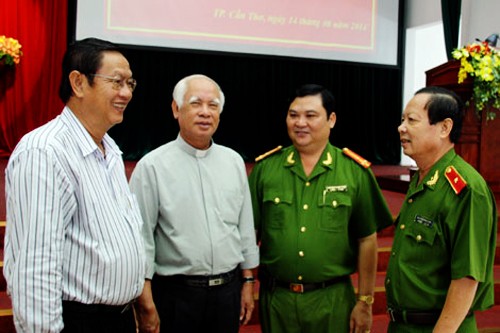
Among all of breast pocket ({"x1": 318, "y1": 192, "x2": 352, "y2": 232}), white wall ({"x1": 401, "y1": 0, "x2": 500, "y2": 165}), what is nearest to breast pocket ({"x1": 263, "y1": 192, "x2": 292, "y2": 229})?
breast pocket ({"x1": 318, "y1": 192, "x2": 352, "y2": 232})

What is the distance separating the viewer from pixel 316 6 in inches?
277

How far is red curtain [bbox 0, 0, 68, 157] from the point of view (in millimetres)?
6520

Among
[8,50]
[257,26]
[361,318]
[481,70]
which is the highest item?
[257,26]

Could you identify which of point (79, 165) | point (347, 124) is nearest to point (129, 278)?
point (79, 165)

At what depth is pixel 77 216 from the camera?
4.72ft

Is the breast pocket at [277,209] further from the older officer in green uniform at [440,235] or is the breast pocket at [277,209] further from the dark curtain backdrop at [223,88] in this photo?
the dark curtain backdrop at [223,88]

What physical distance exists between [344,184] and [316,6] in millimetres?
5230

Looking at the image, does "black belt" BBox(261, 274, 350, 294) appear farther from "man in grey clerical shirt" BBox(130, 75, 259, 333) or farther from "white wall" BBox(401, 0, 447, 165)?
"white wall" BBox(401, 0, 447, 165)

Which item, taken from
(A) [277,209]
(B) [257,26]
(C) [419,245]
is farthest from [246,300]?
(B) [257,26]

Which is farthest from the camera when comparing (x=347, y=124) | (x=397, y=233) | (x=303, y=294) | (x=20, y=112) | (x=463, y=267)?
(x=347, y=124)

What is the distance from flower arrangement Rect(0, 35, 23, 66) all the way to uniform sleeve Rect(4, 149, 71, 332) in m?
4.41

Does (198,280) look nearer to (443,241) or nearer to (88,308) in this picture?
(88,308)

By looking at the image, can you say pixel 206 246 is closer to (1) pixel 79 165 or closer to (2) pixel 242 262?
(2) pixel 242 262

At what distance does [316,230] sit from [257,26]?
16.3ft
